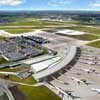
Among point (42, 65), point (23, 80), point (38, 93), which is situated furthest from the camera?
point (42, 65)

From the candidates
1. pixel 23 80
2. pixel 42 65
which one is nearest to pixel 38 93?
pixel 23 80

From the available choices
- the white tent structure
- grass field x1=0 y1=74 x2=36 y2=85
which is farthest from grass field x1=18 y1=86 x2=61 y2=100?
the white tent structure

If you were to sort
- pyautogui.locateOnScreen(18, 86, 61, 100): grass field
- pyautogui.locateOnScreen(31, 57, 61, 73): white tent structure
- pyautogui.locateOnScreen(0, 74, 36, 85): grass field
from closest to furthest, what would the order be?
pyautogui.locateOnScreen(18, 86, 61, 100): grass field → pyautogui.locateOnScreen(0, 74, 36, 85): grass field → pyautogui.locateOnScreen(31, 57, 61, 73): white tent structure

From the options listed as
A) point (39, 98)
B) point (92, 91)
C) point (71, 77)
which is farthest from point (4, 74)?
point (92, 91)

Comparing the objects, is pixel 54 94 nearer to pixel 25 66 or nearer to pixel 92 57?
pixel 25 66

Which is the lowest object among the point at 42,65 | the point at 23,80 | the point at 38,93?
the point at 38,93

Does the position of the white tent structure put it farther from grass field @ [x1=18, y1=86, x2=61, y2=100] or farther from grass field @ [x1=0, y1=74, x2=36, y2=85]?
grass field @ [x1=18, y1=86, x2=61, y2=100]

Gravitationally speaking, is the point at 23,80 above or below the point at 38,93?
above

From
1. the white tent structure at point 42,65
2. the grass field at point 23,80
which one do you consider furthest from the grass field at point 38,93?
the white tent structure at point 42,65

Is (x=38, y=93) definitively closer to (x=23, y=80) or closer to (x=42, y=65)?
(x=23, y=80)
